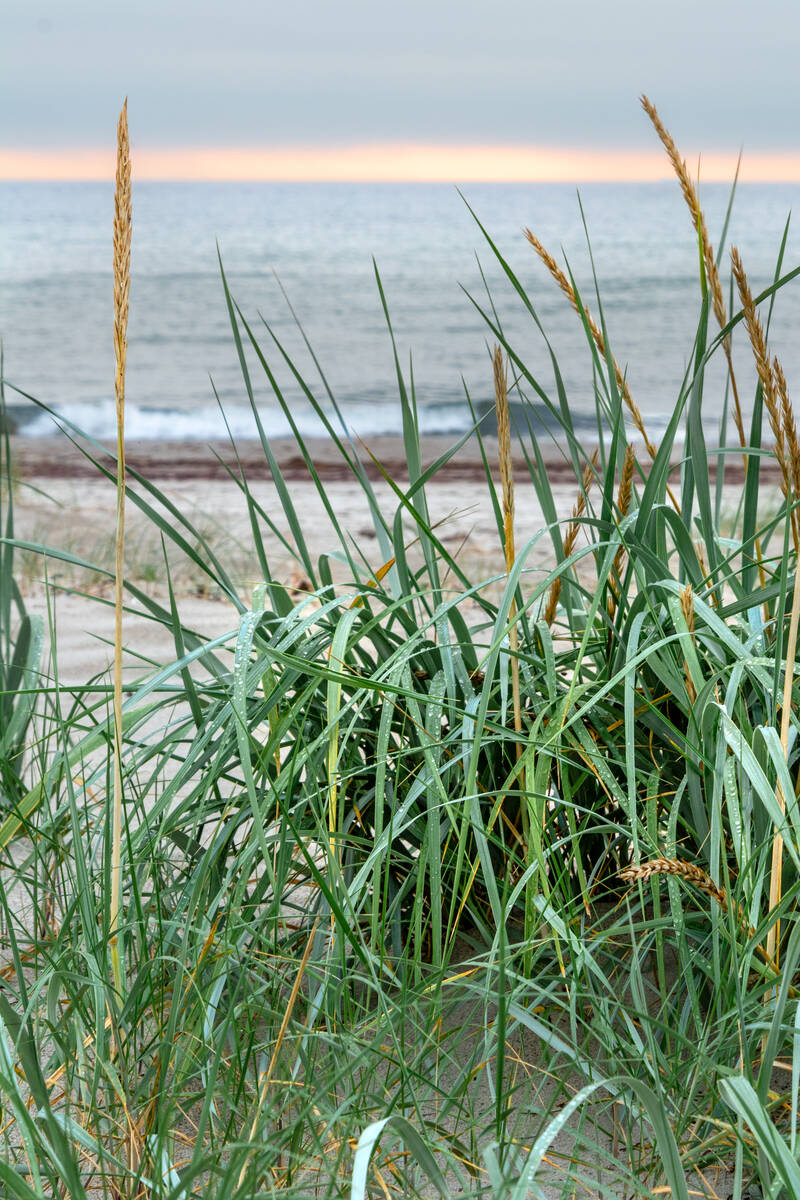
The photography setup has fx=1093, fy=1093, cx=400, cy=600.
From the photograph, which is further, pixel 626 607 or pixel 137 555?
pixel 137 555

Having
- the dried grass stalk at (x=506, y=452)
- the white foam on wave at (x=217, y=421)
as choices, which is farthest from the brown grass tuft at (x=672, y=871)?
the white foam on wave at (x=217, y=421)

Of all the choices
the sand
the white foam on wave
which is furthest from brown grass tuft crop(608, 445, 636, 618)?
the white foam on wave

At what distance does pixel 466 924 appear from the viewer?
4.57 ft

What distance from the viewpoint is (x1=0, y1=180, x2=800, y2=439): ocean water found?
1794 centimetres

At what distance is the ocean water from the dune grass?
1585 millimetres

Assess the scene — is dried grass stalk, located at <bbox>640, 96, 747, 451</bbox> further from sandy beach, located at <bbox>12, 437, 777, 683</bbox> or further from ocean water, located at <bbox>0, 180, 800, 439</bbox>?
ocean water, located at <bbox>0, 180, 800, 439</bbox>

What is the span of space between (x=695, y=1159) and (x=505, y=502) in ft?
2.16

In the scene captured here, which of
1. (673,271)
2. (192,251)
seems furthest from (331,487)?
(192,251)

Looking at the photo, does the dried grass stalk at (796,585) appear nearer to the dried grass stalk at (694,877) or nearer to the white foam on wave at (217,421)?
the dried grass stalk at (694,877)

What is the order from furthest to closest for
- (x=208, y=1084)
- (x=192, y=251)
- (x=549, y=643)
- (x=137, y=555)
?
(x=192, y=251)
(x=137, y=555)
(x=549, y=643)
(x=208, y=1084)

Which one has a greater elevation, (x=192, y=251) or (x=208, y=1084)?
(x=192, y=251)

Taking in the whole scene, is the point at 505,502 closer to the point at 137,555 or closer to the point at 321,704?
the point at 321,704

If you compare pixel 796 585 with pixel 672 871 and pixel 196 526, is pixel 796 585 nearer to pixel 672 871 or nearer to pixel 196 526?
pixel 672 871

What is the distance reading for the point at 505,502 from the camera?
1181 mm
